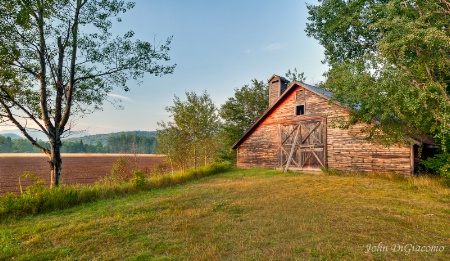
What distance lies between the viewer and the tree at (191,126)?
63.3 feet

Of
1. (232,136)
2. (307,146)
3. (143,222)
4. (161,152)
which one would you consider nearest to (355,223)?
(143,222)

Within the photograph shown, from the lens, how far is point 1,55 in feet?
29.2

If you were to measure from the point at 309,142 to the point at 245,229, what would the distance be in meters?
13.3

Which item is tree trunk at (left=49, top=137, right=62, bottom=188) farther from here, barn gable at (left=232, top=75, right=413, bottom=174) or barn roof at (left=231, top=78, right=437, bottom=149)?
barn roof at (left=231, top=78, right=437, bottom=149)

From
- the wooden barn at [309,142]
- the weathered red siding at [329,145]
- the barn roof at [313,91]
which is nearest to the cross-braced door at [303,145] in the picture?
the wooden barn at [309,142]

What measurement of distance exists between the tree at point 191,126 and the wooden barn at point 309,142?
4.00 meters

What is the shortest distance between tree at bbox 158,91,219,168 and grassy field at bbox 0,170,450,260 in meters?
9.80

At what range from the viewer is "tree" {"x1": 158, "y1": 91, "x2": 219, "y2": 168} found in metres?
19.3

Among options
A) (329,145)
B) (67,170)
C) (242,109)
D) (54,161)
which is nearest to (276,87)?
(329,145)

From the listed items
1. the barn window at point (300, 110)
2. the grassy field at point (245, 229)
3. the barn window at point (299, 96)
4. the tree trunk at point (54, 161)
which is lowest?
the grassy field at point (245, 229)

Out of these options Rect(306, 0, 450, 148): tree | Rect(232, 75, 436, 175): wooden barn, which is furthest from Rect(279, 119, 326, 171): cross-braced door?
Rect(306, 0, 450, 148): tree

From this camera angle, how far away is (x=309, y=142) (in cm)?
1761

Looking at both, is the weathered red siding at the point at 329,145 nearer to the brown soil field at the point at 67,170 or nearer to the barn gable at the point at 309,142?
the barn gable at the point at 309,142

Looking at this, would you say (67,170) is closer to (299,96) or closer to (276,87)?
(276,87)
